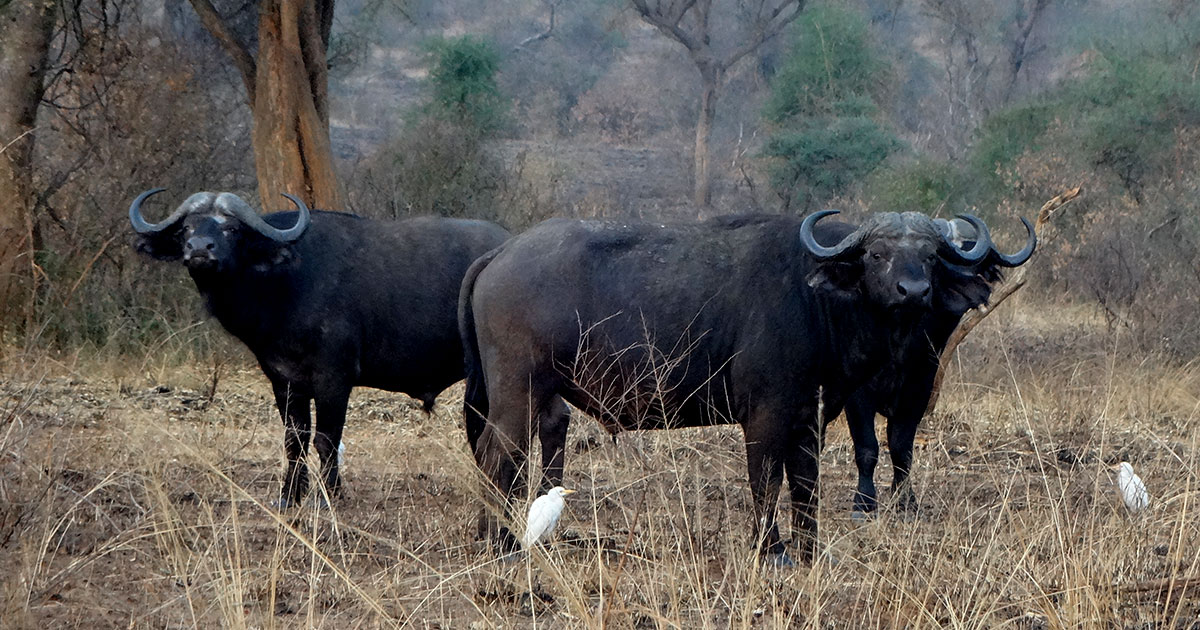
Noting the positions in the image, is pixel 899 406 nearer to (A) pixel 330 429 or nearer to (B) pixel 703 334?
(B) pixel 703 334

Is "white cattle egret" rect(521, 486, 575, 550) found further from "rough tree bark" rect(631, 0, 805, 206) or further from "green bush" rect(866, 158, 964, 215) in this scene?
"rough tree bark" rect(631, 0, 805, 206)

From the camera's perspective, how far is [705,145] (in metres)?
28.7

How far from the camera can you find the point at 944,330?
21.4 feet

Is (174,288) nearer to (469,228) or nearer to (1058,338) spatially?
(469,228)

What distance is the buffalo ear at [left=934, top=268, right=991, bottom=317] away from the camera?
5.37 meters

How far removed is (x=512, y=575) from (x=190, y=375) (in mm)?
5363

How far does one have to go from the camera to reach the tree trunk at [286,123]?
30.8 feet

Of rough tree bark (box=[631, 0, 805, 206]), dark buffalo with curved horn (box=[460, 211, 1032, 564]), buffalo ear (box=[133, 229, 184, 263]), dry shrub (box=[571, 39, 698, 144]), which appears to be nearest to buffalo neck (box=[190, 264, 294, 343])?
buffalo ear (box=[133, 229, 184, 263])

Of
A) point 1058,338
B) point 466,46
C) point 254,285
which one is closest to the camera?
point 254,285

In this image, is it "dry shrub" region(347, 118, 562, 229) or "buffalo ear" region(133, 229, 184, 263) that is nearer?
"buffalo ear" region(133, 229, 184, 263)

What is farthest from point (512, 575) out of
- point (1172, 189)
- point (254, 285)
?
point (1172, 189)

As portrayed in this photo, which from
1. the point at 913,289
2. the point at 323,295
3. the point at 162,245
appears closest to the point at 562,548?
the point at 913,289

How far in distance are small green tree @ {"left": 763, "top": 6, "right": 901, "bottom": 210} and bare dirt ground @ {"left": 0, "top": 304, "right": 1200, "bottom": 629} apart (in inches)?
691

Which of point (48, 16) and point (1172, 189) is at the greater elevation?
point (48, 16)
